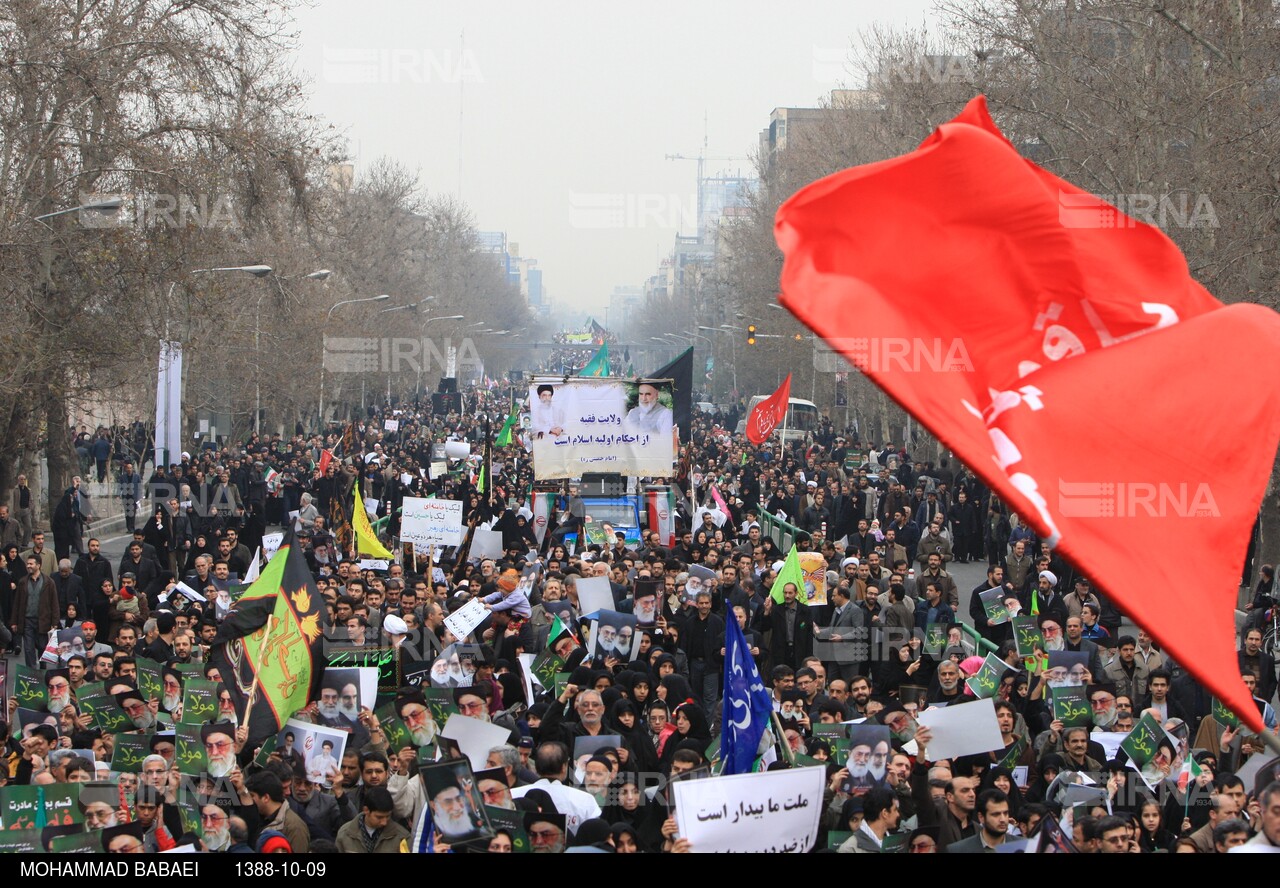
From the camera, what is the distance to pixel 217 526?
2264 centimetres

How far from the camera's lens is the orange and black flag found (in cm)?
937

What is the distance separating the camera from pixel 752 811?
6660 mm

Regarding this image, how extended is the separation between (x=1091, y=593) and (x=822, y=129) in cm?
3787

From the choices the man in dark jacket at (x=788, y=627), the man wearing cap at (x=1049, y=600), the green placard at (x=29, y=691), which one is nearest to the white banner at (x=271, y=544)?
the man in dark jacket at (x=788, y=627)

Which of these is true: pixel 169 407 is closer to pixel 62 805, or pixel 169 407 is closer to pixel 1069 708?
pixel 1069 708

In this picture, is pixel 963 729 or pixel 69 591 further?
pixel 69 591

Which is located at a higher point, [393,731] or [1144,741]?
[1144,741]

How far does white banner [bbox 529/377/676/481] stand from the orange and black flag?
11431 mm

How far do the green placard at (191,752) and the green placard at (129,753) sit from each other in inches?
8.0

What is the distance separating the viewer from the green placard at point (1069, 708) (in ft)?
30.6

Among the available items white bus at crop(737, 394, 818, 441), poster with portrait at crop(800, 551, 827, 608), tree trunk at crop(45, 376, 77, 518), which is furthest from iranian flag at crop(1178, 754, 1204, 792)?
white bus at crop(737, 394, 818, 441)

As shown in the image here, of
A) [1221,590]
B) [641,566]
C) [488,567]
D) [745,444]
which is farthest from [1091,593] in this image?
[745,444]

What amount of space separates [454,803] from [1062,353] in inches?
122

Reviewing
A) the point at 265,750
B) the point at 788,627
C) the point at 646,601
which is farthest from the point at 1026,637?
the point at 265,750
